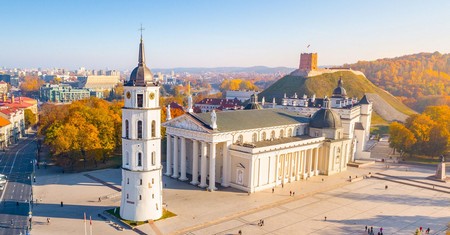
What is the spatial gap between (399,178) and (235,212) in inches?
1501

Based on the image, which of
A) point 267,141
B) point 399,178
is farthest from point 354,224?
point 399,178

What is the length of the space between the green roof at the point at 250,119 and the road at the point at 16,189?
2711cm

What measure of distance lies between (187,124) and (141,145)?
57.9ft

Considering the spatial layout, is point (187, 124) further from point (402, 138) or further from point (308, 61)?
point (308, 61)

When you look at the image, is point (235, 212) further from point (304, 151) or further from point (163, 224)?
point (304, 151)

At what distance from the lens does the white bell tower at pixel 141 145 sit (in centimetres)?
4312

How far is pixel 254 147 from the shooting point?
57.8 meters

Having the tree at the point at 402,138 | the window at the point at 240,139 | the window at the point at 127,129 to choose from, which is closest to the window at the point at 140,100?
the window at the point at 127,129

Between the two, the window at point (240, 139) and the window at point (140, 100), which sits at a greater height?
the window at point (140, 100)

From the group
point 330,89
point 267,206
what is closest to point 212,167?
point 267,206

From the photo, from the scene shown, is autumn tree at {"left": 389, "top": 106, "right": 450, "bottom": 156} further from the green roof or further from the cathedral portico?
the green roof

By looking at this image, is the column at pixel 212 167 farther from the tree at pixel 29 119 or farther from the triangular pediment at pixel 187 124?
the tree at pixel 29 119

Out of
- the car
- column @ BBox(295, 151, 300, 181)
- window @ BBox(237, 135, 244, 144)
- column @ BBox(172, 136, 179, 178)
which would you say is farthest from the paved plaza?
window @ BBox(237, 135, 244, 144)

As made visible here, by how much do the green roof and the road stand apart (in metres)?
27.1
